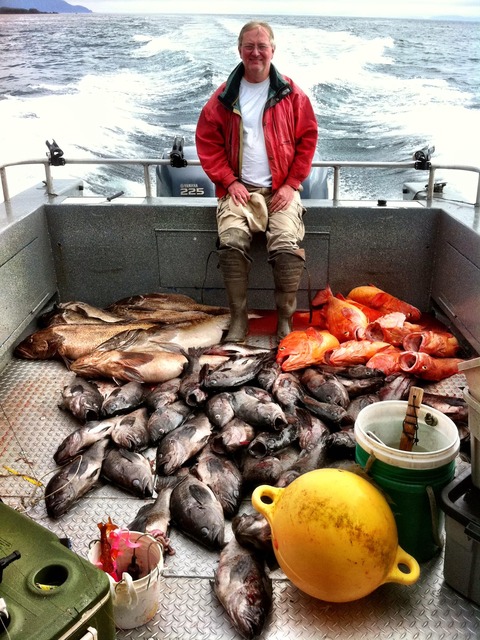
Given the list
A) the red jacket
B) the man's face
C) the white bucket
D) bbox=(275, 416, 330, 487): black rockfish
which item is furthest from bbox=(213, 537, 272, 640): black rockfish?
the man's face

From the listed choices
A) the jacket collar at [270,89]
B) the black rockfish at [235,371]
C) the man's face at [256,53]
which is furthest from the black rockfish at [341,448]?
the man's face at [256,53]

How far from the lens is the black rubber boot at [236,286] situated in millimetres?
4285

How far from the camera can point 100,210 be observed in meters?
4.74

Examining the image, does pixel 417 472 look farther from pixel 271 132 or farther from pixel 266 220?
pixel 271 132

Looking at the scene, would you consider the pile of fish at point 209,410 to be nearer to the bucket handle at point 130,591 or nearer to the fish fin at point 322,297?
the fish fin at point 322,297

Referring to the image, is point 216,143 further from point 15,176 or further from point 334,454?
point 15,176

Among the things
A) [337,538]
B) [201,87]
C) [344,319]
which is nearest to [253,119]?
[344,319]

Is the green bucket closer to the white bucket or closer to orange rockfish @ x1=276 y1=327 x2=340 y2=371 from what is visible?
the white bucket

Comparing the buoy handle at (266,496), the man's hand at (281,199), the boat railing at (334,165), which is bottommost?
the buoy handle at (266,496)

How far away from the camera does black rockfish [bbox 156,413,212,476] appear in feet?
10.1

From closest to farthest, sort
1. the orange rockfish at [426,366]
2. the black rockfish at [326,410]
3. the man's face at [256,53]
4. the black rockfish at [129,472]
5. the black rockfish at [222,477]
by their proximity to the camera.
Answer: the black rockfish at [222,477] < the black rockfish at [129,472] < the black rockfish at [326,410] < the orange rockfish at [426,366] < the man's face at [256,53]

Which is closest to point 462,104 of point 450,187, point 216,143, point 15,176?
point 15,176

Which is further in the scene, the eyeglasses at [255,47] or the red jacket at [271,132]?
the red jacket at [271,132]

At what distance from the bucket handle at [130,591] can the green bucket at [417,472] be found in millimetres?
987
